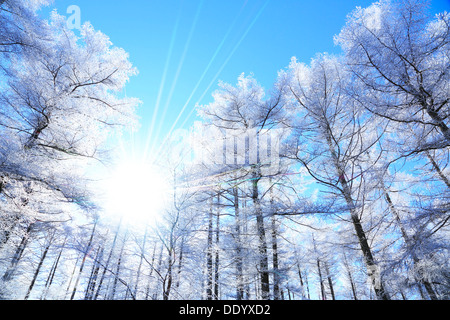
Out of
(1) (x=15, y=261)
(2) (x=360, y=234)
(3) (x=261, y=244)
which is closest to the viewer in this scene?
(2) (x=360, y=234)

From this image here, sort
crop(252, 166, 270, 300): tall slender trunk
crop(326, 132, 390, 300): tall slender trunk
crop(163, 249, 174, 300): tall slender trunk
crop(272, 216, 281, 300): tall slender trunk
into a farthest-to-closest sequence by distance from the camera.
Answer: crop(272, 216, 281, 300): tall slender trunk
crop(252, 166, 270, 300): tall slender trunk
crop(326, 132, 390, 300): tall slender trunk
crop(163, 249, 174, 300): tall slender trunk

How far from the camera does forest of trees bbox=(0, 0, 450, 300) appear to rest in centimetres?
371

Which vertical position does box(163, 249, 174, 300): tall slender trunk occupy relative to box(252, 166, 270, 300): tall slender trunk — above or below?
below

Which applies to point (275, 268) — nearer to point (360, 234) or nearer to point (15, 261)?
point (360, 234)

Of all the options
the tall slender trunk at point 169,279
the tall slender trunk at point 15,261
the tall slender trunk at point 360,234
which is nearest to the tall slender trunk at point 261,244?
the tall slender trunk at point 360,234

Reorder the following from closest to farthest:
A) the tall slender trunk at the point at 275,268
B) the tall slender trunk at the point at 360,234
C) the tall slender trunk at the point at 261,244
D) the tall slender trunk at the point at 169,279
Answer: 1. the tall slender trunk at the point at 169,279
2. the tall slender trunk at the point at 360,234
3. the tall slender trunk at the point at 261,244
4. the tall slender trunk at the point at 275,268

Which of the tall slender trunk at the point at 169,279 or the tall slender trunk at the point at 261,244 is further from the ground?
the tall slender trunk at the point at 261,244

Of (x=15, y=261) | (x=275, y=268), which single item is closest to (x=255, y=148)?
(x=275, y=268)

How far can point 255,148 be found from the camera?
7023mm

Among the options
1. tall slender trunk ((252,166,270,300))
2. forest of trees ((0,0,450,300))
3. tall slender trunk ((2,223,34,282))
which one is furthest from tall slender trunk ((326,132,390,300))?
tall slender trunk ((2,223,34,282))

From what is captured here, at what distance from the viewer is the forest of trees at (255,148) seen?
12.2 ft

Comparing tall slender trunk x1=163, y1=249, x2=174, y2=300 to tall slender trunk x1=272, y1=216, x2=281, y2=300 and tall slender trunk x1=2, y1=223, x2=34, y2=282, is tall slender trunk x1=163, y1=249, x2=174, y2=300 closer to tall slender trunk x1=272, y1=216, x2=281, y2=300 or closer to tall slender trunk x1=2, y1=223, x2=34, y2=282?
tall slender trunk x1=272, y1=216, x2=281, y2=300

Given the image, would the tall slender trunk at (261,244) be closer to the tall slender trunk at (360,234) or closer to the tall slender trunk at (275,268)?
the tall slender trunk at (275,268)
